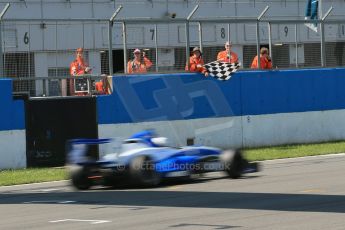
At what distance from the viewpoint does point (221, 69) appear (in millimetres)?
23328

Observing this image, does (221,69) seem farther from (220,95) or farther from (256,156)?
(256,156)

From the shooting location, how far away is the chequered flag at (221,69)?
23.2 metres

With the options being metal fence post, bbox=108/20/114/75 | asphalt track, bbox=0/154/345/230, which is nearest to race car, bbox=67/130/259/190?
asphalt track, bbox=0/154/345/230

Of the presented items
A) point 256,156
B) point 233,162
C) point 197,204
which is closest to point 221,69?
point 256,156

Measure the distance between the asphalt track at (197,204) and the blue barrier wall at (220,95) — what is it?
5.23 meters

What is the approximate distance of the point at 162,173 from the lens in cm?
1522

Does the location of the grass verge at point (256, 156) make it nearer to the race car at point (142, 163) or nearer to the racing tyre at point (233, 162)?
the race car at point (142, 163)

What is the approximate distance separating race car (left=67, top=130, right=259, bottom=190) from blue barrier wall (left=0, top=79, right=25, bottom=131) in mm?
4586

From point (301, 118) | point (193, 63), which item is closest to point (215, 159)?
point (193, 63)

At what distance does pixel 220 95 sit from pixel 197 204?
1097 centimetres

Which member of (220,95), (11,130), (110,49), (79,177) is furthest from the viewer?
(220,95)

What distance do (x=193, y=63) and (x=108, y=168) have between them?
28.3 ft

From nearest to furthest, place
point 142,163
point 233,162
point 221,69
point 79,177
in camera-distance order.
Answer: point 142,163 < point 79,177 < point 233,162 < point 221,69

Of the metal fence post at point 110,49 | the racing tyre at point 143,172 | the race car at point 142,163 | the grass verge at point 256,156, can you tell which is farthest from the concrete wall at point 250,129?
the racing tyre at point 143,172
